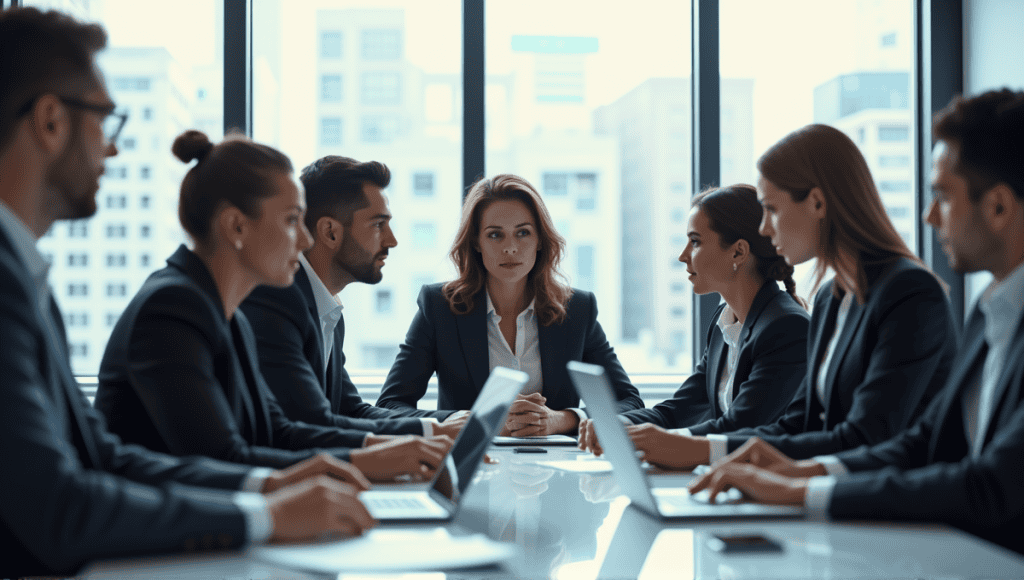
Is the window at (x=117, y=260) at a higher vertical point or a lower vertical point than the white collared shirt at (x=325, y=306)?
higher

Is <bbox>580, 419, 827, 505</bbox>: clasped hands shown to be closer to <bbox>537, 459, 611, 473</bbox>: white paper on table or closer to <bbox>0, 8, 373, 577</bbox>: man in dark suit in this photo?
<bbox>537, 459, 611, 473</bbox>: white paper on table

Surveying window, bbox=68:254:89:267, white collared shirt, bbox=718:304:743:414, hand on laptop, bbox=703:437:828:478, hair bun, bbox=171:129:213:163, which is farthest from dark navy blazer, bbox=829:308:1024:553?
window, bbox=68:254:89:267

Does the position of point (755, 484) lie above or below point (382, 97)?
below

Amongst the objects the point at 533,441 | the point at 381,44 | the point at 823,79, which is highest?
the point at 381,44

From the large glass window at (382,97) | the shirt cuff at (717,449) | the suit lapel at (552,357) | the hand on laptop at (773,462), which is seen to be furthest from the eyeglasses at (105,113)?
the large glass window at (382,97)

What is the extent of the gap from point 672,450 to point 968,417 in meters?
0.64

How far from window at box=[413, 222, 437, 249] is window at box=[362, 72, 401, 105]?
26.9 inches

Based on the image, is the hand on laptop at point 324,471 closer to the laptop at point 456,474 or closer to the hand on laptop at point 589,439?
the laptop at point 456,474

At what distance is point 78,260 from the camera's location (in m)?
4.19

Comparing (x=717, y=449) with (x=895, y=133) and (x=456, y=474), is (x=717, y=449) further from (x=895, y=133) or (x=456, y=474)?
(x=895, y=133)

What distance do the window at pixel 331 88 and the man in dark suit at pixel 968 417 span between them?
3235 millimetres

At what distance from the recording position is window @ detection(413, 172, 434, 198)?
417cm

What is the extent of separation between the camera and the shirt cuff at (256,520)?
3.59 feet

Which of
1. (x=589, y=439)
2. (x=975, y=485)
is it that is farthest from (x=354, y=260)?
(x=975, y=485)
